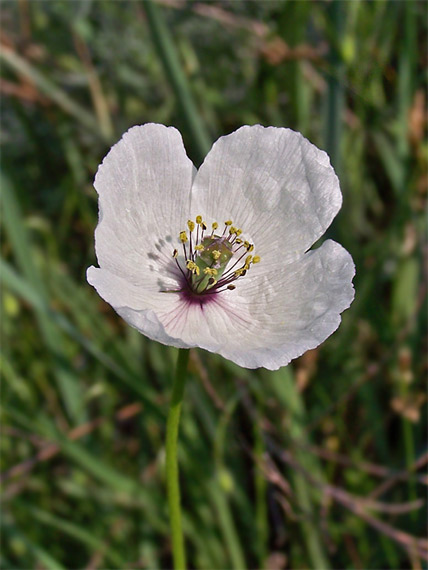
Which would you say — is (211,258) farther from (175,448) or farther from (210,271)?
(175,448)

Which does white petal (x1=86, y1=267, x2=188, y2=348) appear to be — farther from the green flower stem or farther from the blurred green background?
the blurred green background

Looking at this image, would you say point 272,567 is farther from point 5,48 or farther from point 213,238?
point 5,48

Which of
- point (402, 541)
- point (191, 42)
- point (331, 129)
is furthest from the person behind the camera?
point (191, 42)

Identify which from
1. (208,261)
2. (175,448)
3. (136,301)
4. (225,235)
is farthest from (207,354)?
(175,448)

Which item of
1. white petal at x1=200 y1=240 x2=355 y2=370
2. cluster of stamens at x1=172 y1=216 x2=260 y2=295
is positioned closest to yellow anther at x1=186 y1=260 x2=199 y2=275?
cluster of stamens at x1=172 y1=216 x2=260 y2=295

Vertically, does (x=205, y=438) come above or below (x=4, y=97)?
below

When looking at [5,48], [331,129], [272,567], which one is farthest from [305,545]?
[5,48]
